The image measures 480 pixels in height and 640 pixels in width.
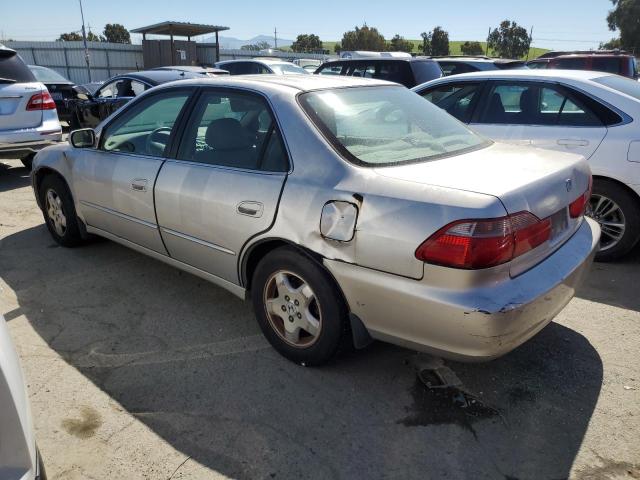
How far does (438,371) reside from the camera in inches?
119

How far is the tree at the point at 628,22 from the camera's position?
5416cm

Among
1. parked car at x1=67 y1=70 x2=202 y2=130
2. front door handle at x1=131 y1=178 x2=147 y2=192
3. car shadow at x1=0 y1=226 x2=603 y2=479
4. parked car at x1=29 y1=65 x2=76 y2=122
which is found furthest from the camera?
parked car at x1=29 y1=65 x2=76 y2=122

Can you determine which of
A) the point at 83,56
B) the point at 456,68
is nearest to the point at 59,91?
the point at 456,68

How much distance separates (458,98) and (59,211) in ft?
13.5

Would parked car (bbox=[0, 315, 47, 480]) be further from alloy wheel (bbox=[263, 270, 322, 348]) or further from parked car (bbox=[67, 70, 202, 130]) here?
parked car (bbox=[67, 70, 202, 130])

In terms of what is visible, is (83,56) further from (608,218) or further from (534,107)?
(608,218)

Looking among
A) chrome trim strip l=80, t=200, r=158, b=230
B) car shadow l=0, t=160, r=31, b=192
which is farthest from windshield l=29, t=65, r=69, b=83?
chrome trim strip l=80, t=200, r=158, b=230

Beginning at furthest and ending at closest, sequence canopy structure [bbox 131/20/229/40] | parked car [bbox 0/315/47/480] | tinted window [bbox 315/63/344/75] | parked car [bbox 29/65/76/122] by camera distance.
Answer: canopy structure [bbox 131/20/229/40] → parked car [bbox 29/65/76/122] → tinted window [bbox 315/63/344/75] → parked car [bbox 0/315/47/480]

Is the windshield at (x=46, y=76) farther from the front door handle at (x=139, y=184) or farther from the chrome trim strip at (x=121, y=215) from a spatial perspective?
the front door handle at (x=139, y=184)

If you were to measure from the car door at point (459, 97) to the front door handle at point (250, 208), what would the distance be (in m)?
3.13

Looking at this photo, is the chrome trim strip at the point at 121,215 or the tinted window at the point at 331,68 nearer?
the chrome trim strip at the point at 121,215

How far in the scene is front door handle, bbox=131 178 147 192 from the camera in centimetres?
370

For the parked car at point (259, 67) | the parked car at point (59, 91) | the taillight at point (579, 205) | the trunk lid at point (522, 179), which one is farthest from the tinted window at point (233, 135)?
the parked car at point (259, 67)

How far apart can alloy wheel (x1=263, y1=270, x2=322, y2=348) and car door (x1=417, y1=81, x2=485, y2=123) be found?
3.21 metres
